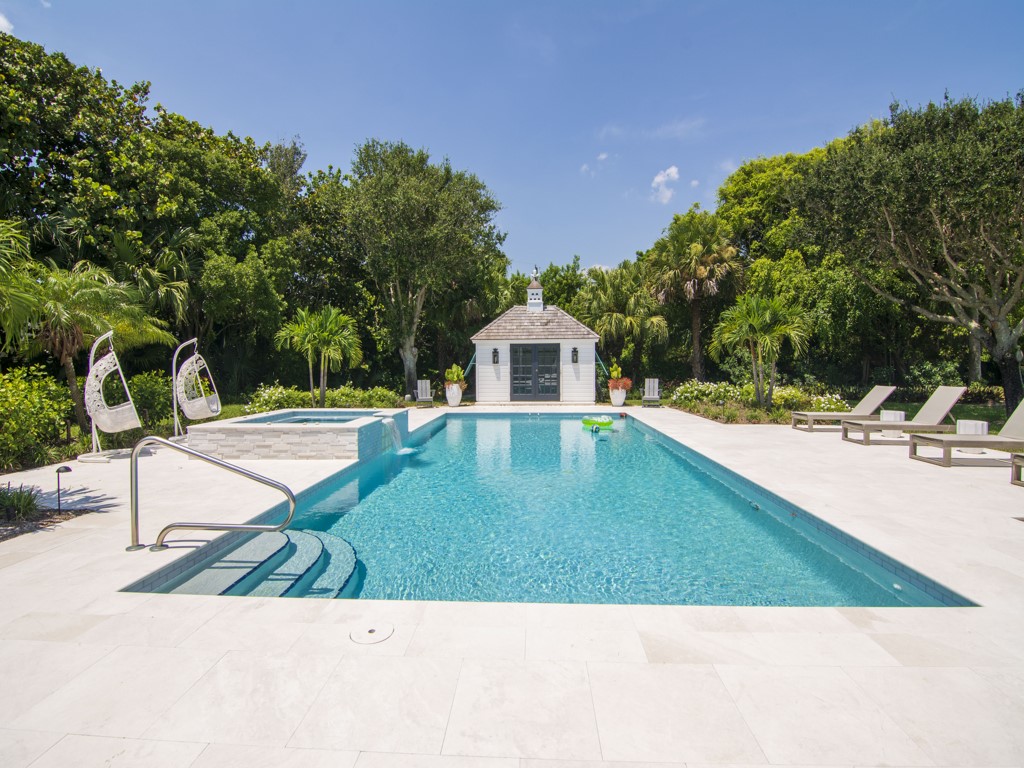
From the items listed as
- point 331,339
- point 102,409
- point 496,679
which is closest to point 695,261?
point 331,339

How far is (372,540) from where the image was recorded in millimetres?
5547

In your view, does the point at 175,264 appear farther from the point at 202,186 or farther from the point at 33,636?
the point at 33,636

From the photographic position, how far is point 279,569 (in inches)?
175

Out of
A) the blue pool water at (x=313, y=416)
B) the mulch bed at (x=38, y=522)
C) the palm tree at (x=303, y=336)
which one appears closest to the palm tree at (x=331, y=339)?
the palm tree at (x=303, y=336)

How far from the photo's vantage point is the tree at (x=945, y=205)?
462 inches

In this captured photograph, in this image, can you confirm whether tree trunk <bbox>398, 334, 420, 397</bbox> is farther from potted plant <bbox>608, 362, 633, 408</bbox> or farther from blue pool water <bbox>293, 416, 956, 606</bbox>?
blue pool water <bbox>293, 416, 956, 606</bbox>

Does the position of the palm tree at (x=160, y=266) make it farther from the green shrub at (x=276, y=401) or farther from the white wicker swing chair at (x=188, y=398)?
the white wicker swing chair at (x=188, y=398)

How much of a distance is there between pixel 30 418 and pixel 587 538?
8.47 meters

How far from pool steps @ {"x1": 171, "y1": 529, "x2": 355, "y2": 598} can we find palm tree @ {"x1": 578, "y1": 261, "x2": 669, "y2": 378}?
1655 cm

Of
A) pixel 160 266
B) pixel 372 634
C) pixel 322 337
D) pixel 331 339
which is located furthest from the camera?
pixel 331 339

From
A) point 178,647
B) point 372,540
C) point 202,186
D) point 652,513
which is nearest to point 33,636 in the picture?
point 178,647

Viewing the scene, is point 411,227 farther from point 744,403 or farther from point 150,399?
point 744,403

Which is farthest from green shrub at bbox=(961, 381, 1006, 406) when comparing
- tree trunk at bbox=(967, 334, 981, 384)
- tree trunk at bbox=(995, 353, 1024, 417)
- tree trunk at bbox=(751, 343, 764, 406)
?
tree trunk at bbox=(751, 343, 764, 406)

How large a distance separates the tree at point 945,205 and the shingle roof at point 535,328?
8.63 metres
